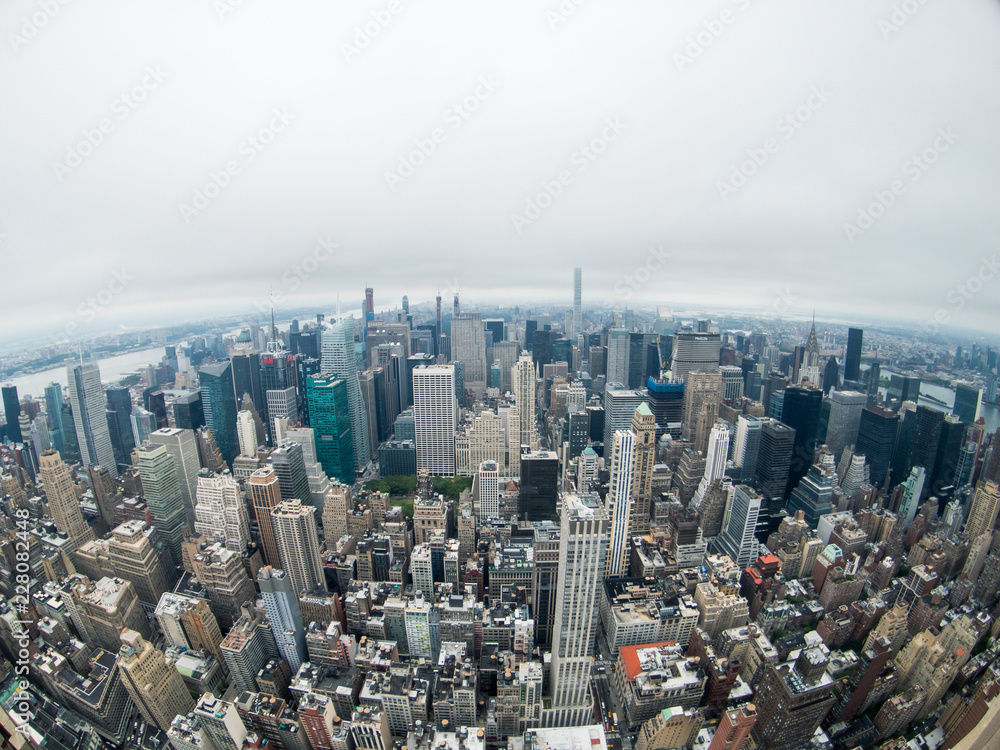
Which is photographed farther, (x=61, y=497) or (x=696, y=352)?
(x=696, y=352)

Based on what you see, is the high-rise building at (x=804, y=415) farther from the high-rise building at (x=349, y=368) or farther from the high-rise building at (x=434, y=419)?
the high-rise building at (x=349, y=368)

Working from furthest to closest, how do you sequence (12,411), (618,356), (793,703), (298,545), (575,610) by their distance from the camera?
(618,356) → (12,411) → (298,545) → (575,610) → (793,703)

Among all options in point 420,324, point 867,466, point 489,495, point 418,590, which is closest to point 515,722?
point 418,590

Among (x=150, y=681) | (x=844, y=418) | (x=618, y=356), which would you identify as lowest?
(x=150, y=681)

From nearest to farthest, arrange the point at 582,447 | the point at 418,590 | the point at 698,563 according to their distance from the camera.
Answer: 1. the point at 418,590
2. the point at 698,563
3. the point at 582,447

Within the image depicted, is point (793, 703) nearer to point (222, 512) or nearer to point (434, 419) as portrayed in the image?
point (434, 419)

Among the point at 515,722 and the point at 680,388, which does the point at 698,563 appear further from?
the point at 680,388

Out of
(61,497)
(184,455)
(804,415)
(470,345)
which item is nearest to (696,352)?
(804,415)
